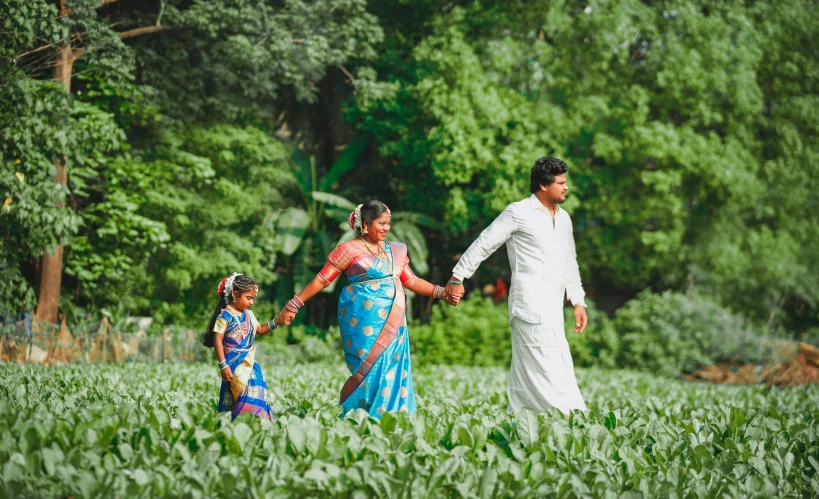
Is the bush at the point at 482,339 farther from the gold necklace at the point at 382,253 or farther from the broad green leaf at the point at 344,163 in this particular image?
the gold necklace at the point at 382,253

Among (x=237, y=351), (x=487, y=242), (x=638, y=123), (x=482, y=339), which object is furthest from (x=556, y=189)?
(x=638, y=123)

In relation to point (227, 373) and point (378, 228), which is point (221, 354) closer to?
point (227, 373)

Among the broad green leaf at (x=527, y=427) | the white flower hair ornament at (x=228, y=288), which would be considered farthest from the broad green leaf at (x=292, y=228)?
the broad green leaf at (x=527, y=427)

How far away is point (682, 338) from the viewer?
61.7ft

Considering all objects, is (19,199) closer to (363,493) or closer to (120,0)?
(120,0)

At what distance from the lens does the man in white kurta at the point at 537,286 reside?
5977 mm

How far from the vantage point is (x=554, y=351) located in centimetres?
599

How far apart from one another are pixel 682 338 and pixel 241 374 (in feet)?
48.1

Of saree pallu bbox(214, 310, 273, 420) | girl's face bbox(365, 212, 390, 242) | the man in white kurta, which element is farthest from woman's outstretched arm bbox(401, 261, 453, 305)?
saree pallu bbox(214, 310, 273, 420)

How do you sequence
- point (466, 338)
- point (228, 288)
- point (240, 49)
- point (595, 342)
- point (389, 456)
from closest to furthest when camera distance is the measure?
1. point (389, 456)
2. point (228, 288)
3. point (240, 49)
4. point (466, 338)
5. point (595, 342)

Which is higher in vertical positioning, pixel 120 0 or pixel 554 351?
pixel 120 0

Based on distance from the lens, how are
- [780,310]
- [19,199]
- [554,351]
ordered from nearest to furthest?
[554,351], [19,199], [780,310]

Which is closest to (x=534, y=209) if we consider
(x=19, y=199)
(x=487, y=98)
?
(x=19, y=199)

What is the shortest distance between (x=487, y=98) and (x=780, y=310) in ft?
33.9
